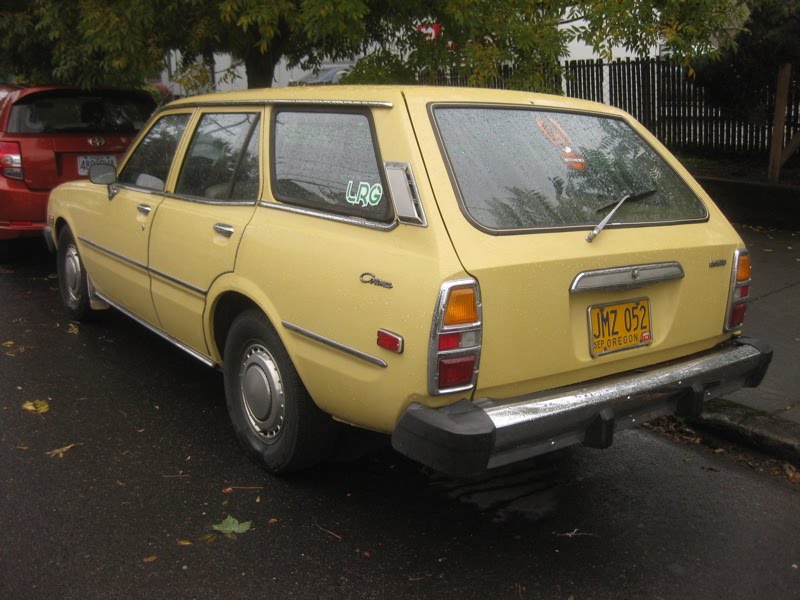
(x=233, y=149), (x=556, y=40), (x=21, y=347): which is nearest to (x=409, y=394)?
(x=233, y=149)

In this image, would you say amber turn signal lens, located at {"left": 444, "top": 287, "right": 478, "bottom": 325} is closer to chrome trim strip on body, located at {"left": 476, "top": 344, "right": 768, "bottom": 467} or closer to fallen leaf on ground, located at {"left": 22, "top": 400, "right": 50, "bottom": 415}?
chrome trim strip on body, located at {"left": 476, "top": 344, "right": 768, "bottom": 467}

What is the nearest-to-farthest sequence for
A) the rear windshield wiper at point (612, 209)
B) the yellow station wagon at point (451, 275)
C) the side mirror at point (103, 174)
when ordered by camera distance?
the yellow station wagon at point (451, 275) → the rear windshield wiper at point (612, 209) → the side mirror at point (103, 174)

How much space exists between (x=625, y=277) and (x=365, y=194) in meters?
1.08

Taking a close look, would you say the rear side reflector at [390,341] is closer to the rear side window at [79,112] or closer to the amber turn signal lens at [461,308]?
the amber turn signal lens at [461,308]

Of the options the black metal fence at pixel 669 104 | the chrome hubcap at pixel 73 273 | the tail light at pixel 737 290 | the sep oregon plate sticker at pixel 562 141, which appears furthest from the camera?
the black metal fence at pixel 669 104

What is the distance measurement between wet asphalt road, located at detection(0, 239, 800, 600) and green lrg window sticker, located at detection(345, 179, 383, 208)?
1152 millimetres

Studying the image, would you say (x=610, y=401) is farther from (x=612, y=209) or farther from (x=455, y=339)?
(x=612, y=209)

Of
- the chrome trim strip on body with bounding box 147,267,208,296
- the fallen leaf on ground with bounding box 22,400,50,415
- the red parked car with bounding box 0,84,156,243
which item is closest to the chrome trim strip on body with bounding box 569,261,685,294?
the chrome trim strip on body with bounding box 147,267,208,296

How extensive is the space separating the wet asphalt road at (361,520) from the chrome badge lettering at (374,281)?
3.43 feet

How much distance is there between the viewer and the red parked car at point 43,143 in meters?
7.91

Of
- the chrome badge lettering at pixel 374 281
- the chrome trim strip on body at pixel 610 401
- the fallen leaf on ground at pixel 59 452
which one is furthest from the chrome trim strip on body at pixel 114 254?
the chrome trim strip on body at pixel 610 401

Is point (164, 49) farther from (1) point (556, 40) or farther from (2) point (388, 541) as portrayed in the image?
(2) point (388, 541)

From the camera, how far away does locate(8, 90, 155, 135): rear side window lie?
26.3 ft

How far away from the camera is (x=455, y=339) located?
3039 millimetres
